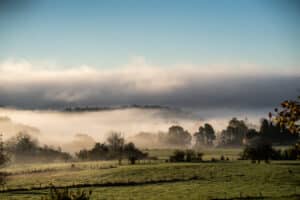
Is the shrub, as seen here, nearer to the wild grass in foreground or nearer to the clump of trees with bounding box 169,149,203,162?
the clump of trees with bounding box 169,149,203,162

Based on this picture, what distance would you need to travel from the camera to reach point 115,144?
576 ft

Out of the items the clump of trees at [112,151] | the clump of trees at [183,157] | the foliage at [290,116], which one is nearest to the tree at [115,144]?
the clump of trees at [112,151]

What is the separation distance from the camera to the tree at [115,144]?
168000 mm

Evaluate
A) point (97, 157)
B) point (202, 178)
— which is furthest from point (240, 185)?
point (97, 157)

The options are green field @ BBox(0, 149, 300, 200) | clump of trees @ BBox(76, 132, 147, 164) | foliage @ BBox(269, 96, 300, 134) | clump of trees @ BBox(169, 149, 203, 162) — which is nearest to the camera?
foliage @ BBox(269, 96, 300, 134)

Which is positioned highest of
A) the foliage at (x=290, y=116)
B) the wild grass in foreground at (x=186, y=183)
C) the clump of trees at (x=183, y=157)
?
the foliage at (x=290, y=116)

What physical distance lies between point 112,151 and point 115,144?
301cm

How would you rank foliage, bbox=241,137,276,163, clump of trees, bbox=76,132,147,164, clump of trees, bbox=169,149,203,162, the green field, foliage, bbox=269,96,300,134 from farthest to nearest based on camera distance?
clump of trees, bbox=76,132,147,164, clump of trees, bbox=169,149,203,162, foliage, bbox=241,137,276,163, the green field, foliage, bbox=269,96,300,134

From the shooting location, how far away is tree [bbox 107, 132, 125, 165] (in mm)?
168000

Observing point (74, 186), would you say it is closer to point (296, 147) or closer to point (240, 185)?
point (240, 185)

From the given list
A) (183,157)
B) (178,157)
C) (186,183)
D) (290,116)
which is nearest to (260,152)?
(183,157)

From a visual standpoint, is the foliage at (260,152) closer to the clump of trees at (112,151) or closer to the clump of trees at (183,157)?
the clump of trees at (183,157)

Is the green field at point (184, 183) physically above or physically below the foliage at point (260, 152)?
below

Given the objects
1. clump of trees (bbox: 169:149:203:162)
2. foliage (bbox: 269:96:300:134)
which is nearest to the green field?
clump of trees (bbox: 169:149:203:162)
